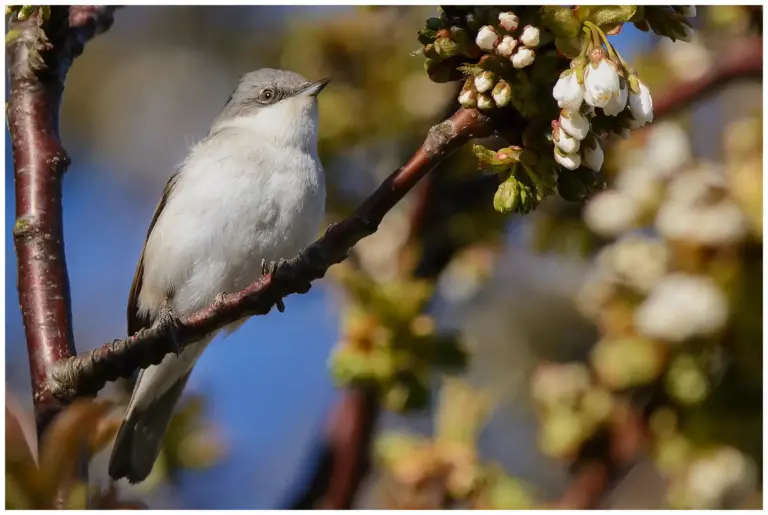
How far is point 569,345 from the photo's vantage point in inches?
76.2

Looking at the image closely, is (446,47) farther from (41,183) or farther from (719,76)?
(719,76)

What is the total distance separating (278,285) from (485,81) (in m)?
0.27

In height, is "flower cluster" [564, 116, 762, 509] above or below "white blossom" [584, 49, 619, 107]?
below

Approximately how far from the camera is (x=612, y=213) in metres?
1.21

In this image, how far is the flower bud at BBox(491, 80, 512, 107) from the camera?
2.42ft

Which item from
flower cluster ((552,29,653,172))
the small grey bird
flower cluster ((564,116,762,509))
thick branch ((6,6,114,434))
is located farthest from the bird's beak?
flower cluster ((552,29,653,172))

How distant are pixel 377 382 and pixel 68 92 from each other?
1.38 metres

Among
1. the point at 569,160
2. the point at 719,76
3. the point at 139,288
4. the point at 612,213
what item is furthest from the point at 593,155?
the point at 139,288

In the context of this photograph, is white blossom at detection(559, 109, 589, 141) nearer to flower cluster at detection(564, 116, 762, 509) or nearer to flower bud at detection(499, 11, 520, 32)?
flower bud at detection(499, 11, 520, 32)

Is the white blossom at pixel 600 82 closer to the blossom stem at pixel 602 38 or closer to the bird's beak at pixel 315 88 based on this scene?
the blossom stem at pixel 602 38

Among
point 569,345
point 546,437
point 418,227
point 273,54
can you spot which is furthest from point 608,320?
point 273,54

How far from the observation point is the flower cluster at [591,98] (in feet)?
2.30

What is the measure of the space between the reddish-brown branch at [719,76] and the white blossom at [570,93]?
1.72 ft

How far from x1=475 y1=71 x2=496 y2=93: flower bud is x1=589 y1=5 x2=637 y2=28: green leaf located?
0.10 metres
